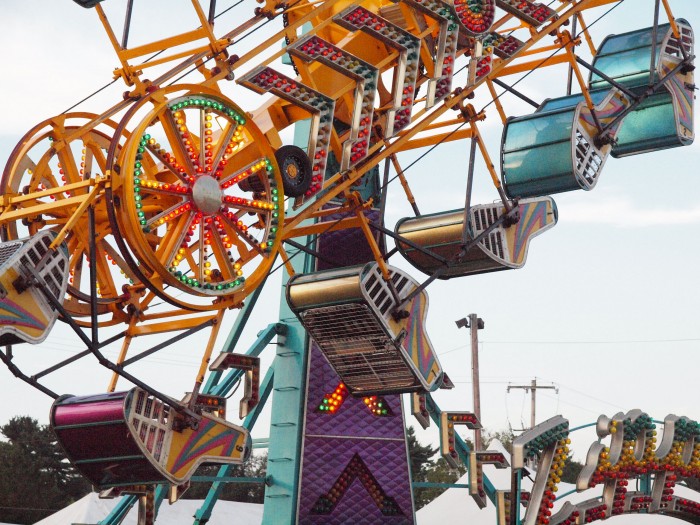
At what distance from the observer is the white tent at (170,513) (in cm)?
2438

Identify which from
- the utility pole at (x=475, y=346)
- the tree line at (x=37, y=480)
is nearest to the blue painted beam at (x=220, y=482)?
the utility pole at (x=475, y=346)

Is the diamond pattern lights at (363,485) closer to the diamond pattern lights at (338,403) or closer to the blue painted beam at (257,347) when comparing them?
the diamond pattern lights at (338,403)

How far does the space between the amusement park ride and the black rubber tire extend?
0.07 ft

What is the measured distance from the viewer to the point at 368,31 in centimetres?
1432

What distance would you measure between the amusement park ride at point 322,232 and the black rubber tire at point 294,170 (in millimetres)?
21

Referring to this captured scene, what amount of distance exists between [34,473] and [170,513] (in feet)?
66.7

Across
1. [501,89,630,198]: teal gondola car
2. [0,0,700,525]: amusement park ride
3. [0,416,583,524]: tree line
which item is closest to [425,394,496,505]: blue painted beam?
[0,0,700,525]: amusement park ride

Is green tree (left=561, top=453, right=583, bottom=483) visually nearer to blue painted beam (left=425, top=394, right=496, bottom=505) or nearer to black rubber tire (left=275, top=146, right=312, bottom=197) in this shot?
blue painted beam (left=425, top=394, right=496, bottom=505)

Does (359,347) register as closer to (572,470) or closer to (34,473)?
(34,473)

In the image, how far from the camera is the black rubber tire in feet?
44.5

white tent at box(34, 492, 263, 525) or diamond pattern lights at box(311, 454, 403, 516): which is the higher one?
white tent at box(34, 492, 263, 525)

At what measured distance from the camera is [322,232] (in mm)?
15242

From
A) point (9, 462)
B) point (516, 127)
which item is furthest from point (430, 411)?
point (9, 462)

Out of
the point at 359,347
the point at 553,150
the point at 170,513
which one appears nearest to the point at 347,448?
the point at 359,347
